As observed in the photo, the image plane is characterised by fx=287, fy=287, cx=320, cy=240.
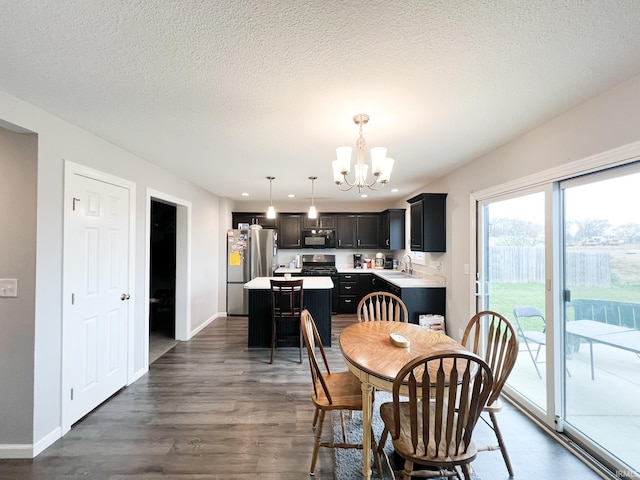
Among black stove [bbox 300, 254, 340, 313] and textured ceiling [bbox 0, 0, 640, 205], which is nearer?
textured ceiling [bbox 0, 0, 640, 205]

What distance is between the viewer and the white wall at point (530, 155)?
1699 millimetres

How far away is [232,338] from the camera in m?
4.43

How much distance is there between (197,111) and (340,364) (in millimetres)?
3036

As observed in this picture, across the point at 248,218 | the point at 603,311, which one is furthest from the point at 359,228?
the point at 603,311

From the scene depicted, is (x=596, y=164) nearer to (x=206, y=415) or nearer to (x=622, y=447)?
(x=622, y=447)

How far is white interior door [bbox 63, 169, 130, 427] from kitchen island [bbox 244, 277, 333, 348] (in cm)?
151

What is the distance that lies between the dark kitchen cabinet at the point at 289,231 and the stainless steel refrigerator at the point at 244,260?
2.15ft

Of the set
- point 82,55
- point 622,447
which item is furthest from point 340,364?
point 82,55

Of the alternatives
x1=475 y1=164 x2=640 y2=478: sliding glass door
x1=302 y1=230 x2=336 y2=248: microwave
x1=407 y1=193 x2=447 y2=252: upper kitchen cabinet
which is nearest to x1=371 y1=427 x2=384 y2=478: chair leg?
x1=475 y1=164 x2=640 y2=478: sliding glass door

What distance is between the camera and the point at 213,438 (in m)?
2.14

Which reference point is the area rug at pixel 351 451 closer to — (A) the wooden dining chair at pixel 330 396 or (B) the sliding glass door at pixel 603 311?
(A) the wooden dining chair at pixel 330 396

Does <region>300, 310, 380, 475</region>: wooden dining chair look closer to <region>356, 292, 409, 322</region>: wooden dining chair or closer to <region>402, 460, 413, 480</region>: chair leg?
<region>402, 460, 413, 480</region>: chair leg

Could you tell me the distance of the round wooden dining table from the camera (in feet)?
5.32

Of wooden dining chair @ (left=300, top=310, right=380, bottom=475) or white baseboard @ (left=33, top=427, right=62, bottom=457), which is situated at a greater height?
wooden dining chair @ (left=300, top=310, right=380, bottom=475)
